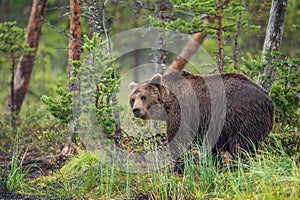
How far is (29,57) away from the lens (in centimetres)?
1230

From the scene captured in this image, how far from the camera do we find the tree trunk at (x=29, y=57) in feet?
39.2

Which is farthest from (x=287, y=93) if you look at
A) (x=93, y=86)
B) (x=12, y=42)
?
(x=12, y=42)

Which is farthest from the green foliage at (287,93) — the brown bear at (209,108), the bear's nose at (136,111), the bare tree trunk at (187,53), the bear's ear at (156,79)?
the bare tree trunk at (187,53)

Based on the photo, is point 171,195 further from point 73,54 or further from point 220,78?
point 73,54

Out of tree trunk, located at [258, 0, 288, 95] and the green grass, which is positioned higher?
tree trunk, located at [258, 0, 288, 95]

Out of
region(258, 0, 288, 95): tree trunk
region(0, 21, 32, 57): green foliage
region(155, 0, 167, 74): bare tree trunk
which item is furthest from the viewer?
region(0, 21, 32, 57): green foliage

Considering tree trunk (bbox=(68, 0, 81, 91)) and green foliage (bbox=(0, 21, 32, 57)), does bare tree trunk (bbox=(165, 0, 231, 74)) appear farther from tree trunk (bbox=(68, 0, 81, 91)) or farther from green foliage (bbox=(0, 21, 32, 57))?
tree trunk (bbox=(68, 0, 81, 91))

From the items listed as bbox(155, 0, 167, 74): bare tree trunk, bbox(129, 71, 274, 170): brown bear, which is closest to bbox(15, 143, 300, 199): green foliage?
bbox(129, 71, 274, 170): brown bear

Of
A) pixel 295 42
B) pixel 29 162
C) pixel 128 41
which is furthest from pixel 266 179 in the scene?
pixel 128 41

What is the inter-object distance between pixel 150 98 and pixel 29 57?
20.6ft

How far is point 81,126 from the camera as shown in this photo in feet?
22.8

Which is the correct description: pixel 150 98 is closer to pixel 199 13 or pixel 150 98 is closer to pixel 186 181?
pixel 186 181

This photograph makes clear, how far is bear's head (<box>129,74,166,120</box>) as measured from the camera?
6789mm

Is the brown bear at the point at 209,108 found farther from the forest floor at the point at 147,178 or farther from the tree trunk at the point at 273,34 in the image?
the tree trunk at the point at 273,34
